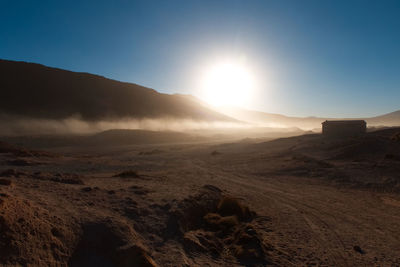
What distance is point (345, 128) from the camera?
1291 inches

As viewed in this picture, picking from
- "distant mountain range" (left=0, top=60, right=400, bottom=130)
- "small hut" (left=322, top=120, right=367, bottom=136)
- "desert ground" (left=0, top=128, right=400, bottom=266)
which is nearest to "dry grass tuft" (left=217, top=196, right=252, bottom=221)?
"desert ground" (left=0, top=128, right=400, bottom=266)

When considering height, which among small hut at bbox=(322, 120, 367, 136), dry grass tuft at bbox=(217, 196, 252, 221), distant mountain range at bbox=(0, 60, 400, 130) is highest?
distant mountain range at bbox=(0, 60, 400, 130)

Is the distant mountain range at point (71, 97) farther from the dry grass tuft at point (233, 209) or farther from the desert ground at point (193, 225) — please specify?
the dry grass tuft at point (233, 209)

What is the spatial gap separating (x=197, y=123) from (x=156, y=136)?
107 ft

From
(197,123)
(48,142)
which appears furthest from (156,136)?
(197,123)

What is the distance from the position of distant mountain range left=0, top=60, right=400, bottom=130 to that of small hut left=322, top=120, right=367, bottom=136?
157 ft

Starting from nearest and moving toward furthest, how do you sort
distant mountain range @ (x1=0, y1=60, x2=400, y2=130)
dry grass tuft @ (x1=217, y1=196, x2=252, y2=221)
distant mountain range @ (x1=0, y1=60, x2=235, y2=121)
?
dry grass tuft @ (x1=217, y1=196, x2=252, y2=221) → distant mountain range @ (x1=0, y1=60, x2=400, y2=130) → distant mountain range @ (x1=0, y1=60, x2=235, y2=121)

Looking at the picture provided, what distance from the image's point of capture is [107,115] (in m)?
64.4

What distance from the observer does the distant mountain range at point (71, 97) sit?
58.3 m

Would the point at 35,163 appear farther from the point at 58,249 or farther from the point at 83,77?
the point at 83,77

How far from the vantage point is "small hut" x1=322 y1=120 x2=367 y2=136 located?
3238cm

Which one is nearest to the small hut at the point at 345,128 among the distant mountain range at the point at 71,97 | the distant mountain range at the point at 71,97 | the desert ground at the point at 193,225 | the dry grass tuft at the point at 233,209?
the desert ground at the point at 193,225

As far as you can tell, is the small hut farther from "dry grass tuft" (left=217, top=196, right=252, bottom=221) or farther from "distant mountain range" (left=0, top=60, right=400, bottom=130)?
"distant mountain range" (left=0, top=60, right=400, bottom=130)

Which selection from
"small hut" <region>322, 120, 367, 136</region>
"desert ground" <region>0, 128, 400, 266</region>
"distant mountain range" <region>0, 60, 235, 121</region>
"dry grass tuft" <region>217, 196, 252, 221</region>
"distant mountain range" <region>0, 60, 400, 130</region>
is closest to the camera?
"desert ground" <region>0, 128, 400, 266</region>
